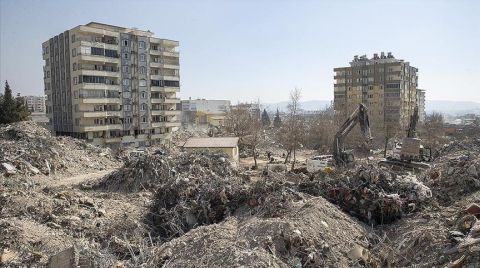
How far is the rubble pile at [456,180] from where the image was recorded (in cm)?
1025

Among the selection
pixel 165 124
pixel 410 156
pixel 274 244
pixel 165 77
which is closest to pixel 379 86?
pixel 165 77

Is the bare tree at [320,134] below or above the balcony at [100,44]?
below

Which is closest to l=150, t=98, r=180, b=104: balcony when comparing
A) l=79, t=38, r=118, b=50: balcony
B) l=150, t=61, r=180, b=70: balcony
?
l=150, t=61, r=180, b=70: balcony

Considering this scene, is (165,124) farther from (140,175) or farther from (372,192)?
(372,192)

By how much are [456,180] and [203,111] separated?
70778mm

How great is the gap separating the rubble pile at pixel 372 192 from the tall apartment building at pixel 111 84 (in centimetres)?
2838

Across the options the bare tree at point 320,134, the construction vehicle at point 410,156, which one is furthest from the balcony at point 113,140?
the construction vehicle at point 410,156

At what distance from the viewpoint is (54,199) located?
1247 centimetres

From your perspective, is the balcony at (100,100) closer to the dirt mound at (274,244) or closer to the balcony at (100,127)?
the balcony at (100,127)

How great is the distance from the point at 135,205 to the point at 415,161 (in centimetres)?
1244

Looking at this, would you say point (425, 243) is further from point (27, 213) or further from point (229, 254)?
point (27, 213)

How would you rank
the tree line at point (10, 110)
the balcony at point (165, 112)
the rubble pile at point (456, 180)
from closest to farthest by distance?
the rubble pile at point (456, 180) < the tree line at point (10, 110) < the balcony at point (165, 112)

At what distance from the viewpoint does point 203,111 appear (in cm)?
8000

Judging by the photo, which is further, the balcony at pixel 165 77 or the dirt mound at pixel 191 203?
the balcony at pixel 165 77
